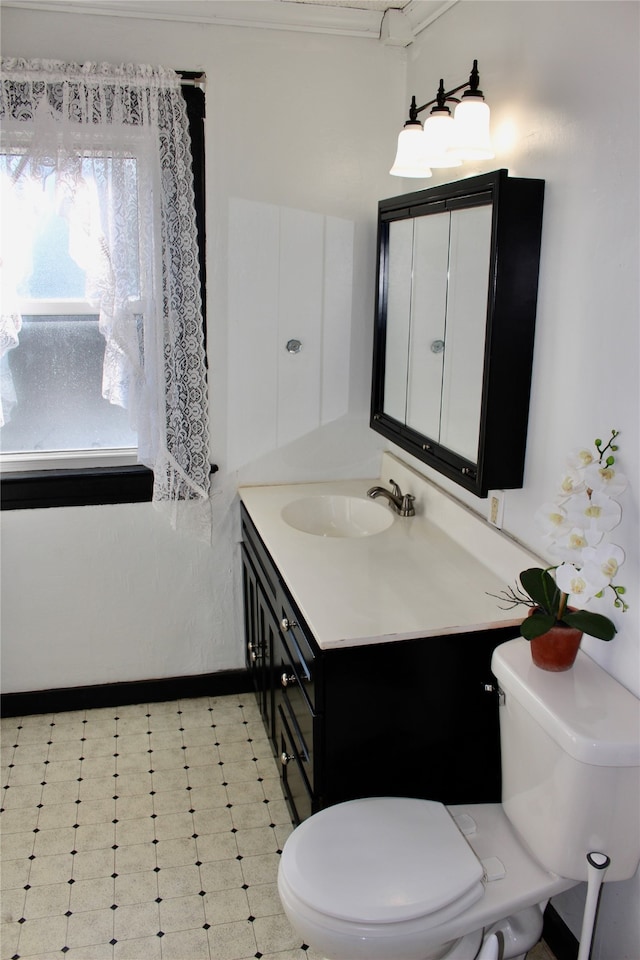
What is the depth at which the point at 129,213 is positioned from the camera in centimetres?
241

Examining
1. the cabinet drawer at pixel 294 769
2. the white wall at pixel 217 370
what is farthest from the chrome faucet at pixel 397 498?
the cabinet drawer at pixel 294 769

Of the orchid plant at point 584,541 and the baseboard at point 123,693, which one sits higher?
the orchid plant at point 584,541

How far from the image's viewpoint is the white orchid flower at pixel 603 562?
1474mm

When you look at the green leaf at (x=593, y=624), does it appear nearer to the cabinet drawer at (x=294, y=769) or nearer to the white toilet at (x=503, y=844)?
the white toilet at (x=503, y=844)

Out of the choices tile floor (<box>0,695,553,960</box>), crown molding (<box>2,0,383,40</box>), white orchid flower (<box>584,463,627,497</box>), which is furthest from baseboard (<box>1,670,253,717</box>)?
crown molding (<box>2,0,383,40</box>)

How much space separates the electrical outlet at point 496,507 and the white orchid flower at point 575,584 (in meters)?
0.51

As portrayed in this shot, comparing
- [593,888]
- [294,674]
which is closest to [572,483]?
[593,888]

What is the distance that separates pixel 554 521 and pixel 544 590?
6.7 inches

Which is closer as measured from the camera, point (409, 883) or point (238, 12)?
point (409, 883)

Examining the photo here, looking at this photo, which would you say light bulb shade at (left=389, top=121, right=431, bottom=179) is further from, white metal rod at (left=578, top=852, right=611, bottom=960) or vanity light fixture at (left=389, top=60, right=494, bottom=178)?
white metal rod at (left=578, top=852, right=611, bottom=960)

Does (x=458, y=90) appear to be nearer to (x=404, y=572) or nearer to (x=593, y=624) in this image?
(x=404, y=572)

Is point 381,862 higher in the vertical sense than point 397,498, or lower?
lower

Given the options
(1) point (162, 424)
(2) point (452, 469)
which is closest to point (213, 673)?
(1) point (162, 424)

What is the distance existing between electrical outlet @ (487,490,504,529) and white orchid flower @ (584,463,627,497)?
0.56 m
